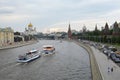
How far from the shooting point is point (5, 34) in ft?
356

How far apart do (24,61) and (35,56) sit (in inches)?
258

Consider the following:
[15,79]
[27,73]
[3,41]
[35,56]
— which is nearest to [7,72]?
[27,73]

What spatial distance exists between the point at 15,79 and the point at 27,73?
462 centimetres

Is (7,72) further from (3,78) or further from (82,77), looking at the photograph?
(82,77)

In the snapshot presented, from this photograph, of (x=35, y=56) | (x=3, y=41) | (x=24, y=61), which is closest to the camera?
(x=24, y=61)

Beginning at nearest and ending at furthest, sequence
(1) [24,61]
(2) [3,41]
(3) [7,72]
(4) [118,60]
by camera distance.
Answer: (3) [7,72], (4) [118,60], (1) [24,61], (2) [3,41]

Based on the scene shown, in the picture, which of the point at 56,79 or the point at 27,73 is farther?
the point at 27,73

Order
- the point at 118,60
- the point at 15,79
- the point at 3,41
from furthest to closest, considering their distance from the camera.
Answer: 1. the point at 3,41
2. the point at 118,60
3. the point at 15,79

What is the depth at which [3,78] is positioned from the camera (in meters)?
28.6

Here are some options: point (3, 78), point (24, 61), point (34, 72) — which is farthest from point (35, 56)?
point (3, 78)

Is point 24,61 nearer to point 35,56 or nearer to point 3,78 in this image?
point 35,56

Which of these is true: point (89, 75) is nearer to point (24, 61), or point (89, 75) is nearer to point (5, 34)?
point (24, 61)

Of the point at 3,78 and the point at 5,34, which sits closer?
the point at 3,78

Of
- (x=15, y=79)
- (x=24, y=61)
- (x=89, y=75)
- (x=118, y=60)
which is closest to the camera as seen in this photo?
(x=15, y=79)
